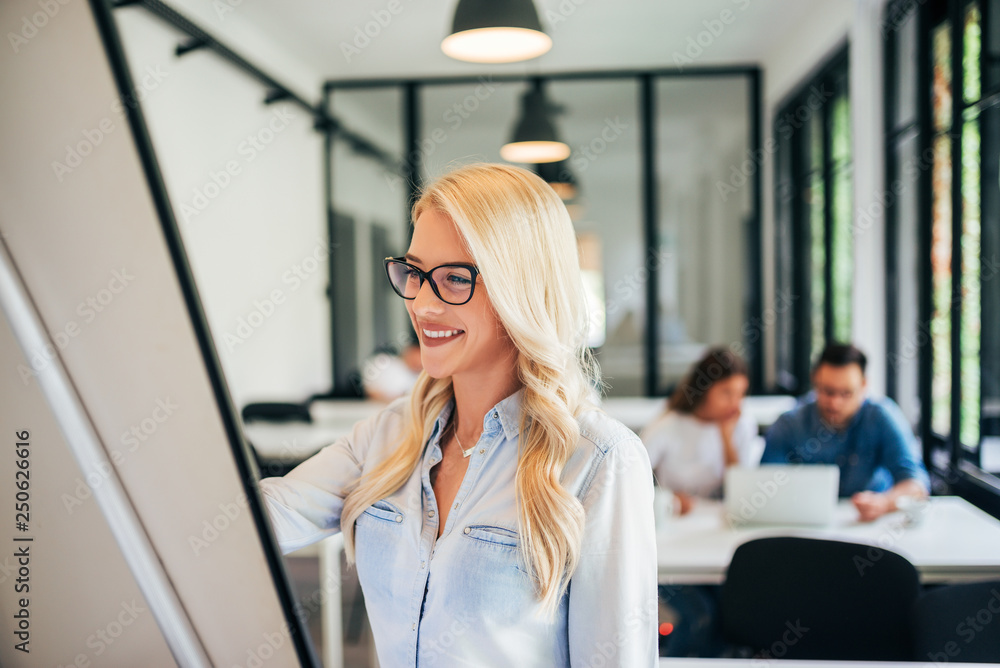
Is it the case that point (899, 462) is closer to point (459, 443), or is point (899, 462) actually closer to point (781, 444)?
point (781, 444)

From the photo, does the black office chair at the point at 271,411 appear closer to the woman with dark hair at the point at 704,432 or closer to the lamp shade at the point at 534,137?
the lamp shade at the point at 534,137

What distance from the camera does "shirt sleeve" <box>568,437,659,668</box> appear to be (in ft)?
3.29

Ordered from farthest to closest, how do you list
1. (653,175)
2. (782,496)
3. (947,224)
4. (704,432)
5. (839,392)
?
(653,175) → (704,432) → (947,224) → (839,392) → (782,496)

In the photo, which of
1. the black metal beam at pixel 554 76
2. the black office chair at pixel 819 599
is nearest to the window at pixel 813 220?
the black metal beam at pixel 554 76

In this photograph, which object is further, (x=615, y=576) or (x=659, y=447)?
(x=659, y=447)

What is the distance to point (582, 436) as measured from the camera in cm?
110

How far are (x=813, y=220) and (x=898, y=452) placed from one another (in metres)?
2.81

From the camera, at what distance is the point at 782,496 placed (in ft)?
9.02

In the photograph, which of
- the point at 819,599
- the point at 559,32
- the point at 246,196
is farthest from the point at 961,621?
the point at 559,32

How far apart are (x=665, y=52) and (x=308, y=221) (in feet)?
11.2

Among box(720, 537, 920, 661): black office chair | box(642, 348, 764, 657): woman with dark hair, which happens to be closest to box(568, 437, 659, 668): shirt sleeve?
box(720, 537, 920, 661): black office chair

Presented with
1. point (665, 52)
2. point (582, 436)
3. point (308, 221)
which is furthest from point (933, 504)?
point (308, 221)

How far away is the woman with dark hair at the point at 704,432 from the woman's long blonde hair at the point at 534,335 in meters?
2.47

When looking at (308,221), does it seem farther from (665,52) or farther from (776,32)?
(776,32)
